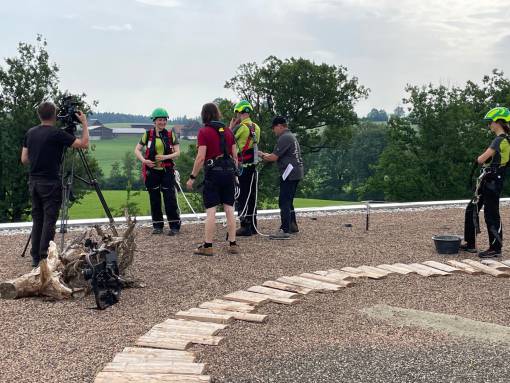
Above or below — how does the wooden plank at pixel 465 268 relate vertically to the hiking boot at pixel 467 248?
below

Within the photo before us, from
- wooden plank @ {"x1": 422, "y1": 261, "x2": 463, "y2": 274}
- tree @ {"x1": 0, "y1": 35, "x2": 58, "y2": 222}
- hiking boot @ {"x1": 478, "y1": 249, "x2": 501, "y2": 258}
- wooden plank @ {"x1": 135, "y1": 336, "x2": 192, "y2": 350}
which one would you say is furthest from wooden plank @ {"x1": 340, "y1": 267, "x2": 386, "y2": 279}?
tree @ {"x1": 0, "y1": 35, "x2": 58, "y2": 222}

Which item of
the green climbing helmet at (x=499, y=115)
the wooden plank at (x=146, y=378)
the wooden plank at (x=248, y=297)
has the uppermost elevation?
the green climbing helmet at (x=499, y=115)

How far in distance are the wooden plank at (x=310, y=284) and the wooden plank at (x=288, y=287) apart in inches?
3.3

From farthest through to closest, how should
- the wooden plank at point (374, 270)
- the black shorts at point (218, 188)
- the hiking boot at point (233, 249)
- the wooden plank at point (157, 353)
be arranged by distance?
the hiking boot at point (233, 249) → the black shorts at point (218, 188) → the wooden plank at point (374, 270) → the wooden plank at point (157, 353)

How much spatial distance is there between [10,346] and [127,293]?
1601 millimetres

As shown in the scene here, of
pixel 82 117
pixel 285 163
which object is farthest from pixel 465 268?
pixel 82 117

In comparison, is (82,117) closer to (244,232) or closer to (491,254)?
(244,232)

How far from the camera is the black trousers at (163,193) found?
351 inches

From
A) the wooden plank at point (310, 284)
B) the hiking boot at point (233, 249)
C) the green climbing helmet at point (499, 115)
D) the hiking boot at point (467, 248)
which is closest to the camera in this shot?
the wooden plank at point (310, 284)

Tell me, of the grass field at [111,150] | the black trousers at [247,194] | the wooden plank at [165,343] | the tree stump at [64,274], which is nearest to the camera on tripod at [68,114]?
the tree stump at [64,274]

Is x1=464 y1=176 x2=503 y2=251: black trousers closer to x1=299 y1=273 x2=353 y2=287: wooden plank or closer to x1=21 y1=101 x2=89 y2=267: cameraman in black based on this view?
x1=299 y1=273 x2=353 y2=287: wooden plank

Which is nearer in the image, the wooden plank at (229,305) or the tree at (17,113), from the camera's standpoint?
the wooden plank at (229,305)

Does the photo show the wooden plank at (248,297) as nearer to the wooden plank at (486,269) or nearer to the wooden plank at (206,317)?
the wooden plank at (206,317)

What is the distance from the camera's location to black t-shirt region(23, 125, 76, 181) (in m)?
6.42
